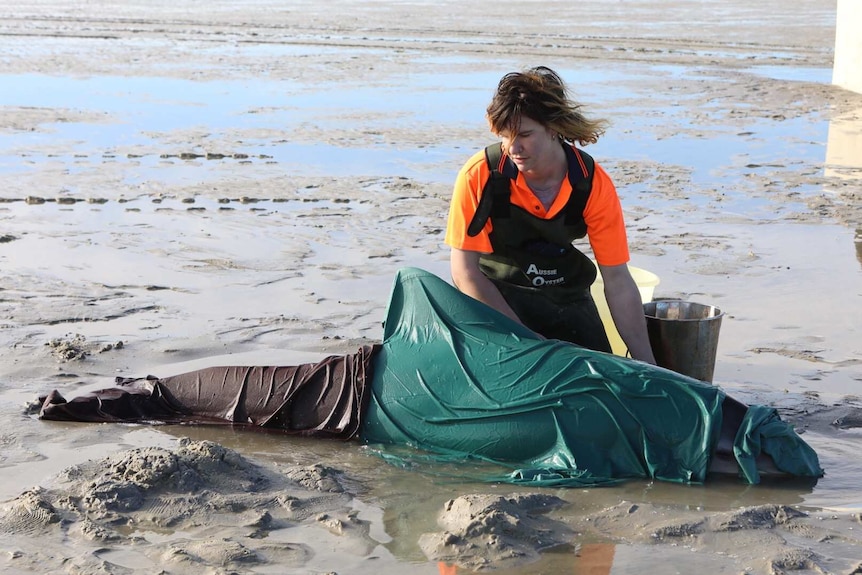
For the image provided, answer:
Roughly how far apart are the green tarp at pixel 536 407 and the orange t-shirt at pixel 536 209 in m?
0.23

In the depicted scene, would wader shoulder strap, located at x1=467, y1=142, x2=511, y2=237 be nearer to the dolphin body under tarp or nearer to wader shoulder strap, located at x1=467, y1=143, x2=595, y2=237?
wader shoulder strap, located at x1=467, y1=143, x2=595, y2=237

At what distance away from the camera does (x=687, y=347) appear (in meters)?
4.81

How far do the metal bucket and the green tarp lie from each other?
1.79 ft

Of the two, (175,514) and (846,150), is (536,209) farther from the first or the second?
(846,150)

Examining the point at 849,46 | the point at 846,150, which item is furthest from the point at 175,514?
the point at 849,46

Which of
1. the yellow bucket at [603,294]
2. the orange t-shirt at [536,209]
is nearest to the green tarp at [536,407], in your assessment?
the orange t-shirt at [536,209]

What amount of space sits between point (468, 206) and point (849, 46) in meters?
11.6

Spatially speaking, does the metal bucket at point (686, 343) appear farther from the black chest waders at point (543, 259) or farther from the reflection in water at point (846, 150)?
the reflection in water at point (846, 150)

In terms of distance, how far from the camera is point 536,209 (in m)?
4.59

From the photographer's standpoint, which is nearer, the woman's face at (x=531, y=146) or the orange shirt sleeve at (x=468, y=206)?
the woman's face at (x=531, y=146)

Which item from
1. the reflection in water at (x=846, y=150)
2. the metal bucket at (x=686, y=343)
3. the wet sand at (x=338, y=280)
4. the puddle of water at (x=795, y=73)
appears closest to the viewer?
the wet sand at (x=338, y=280)

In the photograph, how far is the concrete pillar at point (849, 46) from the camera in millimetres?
14059

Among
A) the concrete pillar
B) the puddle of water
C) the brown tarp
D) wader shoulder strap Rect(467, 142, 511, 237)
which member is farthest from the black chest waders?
the puddle of water

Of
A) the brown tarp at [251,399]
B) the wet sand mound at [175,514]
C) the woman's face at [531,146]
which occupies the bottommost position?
the wet sand mound at [175,514]
